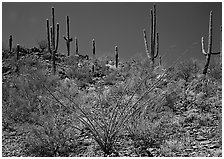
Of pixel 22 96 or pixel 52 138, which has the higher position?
pixel 22 96

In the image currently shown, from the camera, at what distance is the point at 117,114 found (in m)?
9.03

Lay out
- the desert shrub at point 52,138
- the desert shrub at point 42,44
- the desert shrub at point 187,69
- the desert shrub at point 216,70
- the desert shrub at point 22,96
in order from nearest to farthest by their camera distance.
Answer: the desert shrub at point 52,138, the desert shrub at point 22,96, the desert shrub at point 216,70, the desert shrub at point 187,69, the desert shrub at point 42,44

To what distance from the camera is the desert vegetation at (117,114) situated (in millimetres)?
7660

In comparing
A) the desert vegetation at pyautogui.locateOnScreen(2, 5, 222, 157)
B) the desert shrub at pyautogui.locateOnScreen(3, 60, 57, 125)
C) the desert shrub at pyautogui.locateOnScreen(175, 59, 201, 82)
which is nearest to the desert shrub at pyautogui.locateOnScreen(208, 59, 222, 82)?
the desert vegetation at pyautogui.locateOnScreen(2, 5, 222, 157)

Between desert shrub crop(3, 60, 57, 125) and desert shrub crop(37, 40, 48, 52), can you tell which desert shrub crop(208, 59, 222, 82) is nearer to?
desert shrub crop(3, 60, 57, 125)

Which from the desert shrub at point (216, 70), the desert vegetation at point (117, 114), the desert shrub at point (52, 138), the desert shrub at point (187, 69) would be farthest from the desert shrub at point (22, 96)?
the desert shrub at point (216, 70)

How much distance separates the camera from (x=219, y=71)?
14.3 metres

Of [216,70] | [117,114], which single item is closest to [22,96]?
[117,114]

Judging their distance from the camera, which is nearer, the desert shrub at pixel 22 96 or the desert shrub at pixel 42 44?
the desert shrub at pixel 22 96

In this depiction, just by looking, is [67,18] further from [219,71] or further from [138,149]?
[138,149]

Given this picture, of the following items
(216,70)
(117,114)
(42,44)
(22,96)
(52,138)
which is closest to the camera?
(52,138)

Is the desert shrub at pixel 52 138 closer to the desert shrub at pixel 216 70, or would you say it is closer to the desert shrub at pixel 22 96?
the desert shrub at pixel 22 96

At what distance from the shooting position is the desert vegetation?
25.1 feet

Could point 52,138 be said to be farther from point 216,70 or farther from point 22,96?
point 216,70
